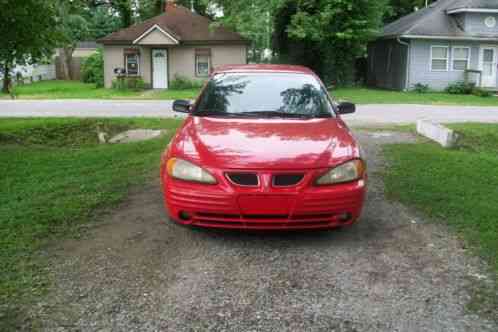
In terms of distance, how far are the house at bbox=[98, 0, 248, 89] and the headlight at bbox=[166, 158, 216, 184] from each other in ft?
85.6

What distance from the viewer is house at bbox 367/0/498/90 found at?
91.3ft

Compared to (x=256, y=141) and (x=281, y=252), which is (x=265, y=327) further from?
(x=256, y=141)

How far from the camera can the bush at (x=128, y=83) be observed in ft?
95.6

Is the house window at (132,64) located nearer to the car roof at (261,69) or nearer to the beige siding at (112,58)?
the beige siding at (112,58)

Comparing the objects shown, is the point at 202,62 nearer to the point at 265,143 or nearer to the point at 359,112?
the point at 359,112

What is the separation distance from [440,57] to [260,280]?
2699cm

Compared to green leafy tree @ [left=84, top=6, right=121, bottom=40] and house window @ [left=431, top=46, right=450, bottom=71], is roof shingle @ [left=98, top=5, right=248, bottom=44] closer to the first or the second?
house window @ [left=431, top=46, right=450, bottom=71]

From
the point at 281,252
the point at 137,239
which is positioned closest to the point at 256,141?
the point at 281,252

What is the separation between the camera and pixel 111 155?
9.01 metres

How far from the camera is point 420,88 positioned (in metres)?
28.2

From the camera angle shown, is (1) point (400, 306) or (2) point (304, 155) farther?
(2) point (304, 155)

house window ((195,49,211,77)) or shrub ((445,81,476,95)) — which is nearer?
shrub ((445,81,476,95))

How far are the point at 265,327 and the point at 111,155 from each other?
20.2 ft

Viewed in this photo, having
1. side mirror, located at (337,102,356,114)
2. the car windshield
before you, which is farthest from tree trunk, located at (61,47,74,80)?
side mirror, located at (337,102,356,114)
